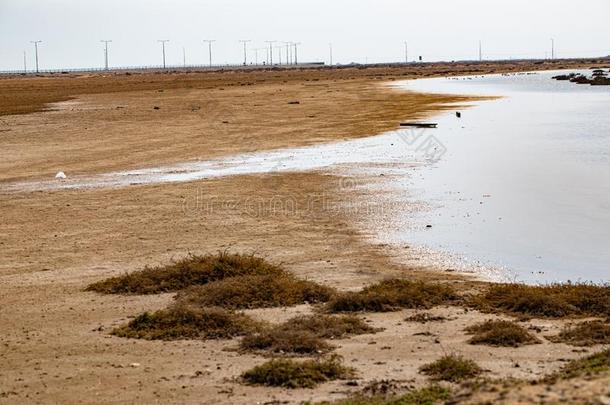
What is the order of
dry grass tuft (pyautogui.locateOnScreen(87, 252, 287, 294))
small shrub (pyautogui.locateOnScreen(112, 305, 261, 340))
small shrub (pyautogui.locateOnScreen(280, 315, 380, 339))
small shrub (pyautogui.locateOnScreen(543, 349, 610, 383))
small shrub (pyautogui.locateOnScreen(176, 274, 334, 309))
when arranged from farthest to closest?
dry grass tuft (pyautogui.locateOnScreen(87, 252, 287, 294)), small shrub (pyautogui.locateOnScreen(176, 274, 334, 309)), small shrub (pyautogui.locateOnScreen(112, 305, 261, 340)), small shrub (pyautogui.locateOnScreen(280, 315, 380, 339)), small shrub (pyautogui.locateOnScreen(543, 349, 610, 383))

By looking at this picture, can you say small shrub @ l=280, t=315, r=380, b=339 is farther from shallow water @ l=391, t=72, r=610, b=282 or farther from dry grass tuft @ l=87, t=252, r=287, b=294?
shallow water @ l=391, t=72, r=610, b=282

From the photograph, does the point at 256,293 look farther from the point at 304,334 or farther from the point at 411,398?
the point at 411,398

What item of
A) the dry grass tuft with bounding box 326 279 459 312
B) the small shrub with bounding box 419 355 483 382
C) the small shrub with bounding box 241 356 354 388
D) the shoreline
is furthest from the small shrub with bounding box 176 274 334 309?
the small shrub with bounding box 419 355 483 382

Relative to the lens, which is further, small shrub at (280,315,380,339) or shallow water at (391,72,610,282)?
shallow water at (391,72,610,282)

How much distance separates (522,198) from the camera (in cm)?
2253

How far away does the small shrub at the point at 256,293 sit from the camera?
485 inches

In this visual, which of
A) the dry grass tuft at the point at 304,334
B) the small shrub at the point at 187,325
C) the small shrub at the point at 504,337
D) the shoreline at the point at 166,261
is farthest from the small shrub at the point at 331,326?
the small shrub at the point at 504,337

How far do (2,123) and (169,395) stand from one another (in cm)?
3977

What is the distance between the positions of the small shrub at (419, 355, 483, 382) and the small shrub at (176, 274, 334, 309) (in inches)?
129

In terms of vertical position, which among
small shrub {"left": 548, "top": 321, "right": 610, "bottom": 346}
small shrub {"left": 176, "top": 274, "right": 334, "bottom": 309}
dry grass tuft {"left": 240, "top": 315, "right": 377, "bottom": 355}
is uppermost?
small shrub {"left": 176, "top": 274, "right": 334, "bottom": 309}

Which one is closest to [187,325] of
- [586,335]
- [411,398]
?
[411,398]

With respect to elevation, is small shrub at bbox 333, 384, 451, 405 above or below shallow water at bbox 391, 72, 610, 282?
below

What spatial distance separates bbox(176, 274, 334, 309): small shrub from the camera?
12.3 m

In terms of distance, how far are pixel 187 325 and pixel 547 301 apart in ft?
15.6
